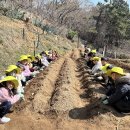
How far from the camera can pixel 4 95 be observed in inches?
304

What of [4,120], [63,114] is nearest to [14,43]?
[63,114]

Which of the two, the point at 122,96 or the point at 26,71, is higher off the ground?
the point at 122,96

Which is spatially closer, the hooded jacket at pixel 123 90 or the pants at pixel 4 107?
the pants at pixel 4 107

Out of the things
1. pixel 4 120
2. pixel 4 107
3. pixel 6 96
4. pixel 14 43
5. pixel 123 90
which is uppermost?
pixel 123 90

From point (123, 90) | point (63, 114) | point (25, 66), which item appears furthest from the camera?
point (25, 66)

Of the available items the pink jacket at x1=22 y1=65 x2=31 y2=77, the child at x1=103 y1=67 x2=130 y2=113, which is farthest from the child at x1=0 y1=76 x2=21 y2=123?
the pink jacket at x1=22 y1=65 x2=31 y2=77

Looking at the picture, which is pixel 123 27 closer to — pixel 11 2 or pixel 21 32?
pixel 11 2

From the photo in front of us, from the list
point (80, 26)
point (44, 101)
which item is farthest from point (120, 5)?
point (44, 101)

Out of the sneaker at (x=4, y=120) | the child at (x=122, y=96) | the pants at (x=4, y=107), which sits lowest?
the sneaker at (x=4, y=120)

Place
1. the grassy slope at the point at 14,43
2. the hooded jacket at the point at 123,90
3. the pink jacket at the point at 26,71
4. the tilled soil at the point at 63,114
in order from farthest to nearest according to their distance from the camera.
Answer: the grassy slope at the point at 14,43 → the pink jacket at the point at 26,71 → the hooded jacket at the point at 123,90 → the tilled soil at the point at 63,114

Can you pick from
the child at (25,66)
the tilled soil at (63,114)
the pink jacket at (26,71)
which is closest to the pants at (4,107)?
the tilled soil at (63,114)

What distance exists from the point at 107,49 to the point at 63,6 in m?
11.8

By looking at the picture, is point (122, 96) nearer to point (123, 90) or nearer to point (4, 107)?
point (123, 90)

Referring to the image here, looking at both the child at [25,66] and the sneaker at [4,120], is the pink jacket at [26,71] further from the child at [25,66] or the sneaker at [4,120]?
the sneaker at [4,120]
